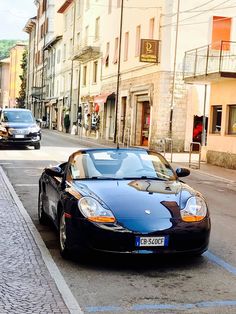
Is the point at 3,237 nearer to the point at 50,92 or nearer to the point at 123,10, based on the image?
the point at 123,10

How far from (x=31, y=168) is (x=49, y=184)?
9.53 m

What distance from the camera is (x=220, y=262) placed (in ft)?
21.7

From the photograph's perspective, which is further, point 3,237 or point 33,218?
point 33,218

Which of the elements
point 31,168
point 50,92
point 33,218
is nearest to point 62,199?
point 33,218

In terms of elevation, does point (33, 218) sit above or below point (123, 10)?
below

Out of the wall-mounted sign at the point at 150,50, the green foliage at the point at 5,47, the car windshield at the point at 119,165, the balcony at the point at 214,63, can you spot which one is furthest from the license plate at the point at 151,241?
the green foliage at the point at 5,47

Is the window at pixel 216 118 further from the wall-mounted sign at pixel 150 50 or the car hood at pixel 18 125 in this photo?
the car hood at pixel 18 125

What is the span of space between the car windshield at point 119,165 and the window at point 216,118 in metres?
16.5

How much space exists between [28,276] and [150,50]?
24.6 m

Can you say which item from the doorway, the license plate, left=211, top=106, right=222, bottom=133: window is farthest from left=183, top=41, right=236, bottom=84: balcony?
the license plate

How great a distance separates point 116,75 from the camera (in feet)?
129

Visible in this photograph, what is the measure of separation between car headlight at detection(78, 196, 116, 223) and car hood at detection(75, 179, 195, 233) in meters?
0.06

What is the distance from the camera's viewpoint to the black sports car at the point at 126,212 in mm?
6027

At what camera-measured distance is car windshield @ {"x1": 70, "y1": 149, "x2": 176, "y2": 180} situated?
24.4 feet
